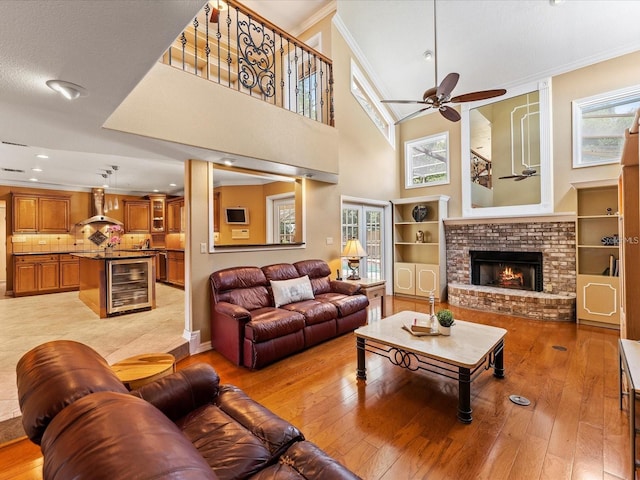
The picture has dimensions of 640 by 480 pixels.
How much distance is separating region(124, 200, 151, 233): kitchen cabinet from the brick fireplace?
7.70m

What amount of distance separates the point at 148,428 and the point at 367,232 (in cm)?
572

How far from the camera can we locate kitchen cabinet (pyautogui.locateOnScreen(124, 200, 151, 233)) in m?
7.98

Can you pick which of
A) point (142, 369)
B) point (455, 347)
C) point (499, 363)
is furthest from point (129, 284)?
point (499, 363)

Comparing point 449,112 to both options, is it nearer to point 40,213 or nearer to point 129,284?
point 129,284

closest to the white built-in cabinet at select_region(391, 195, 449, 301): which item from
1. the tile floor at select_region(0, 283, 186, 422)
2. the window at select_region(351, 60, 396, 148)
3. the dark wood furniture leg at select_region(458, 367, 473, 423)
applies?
the window at select_region(351, 60, 396, 148)

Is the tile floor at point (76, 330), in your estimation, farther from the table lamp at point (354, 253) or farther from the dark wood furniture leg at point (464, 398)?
the dark wood furniture leg at point (464, 398)

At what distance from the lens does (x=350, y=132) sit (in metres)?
5.34

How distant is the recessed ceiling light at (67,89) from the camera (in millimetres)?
1851

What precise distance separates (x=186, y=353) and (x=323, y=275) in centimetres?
224

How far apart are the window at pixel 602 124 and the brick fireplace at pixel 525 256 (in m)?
1.06

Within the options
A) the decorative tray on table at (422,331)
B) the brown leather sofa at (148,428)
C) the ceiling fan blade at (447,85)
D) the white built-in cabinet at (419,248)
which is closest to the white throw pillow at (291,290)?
the decorative tray on table at (422,331)

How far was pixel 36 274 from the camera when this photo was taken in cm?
630

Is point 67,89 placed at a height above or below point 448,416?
above

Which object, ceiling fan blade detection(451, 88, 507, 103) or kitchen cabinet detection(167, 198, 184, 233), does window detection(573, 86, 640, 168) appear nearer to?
ceiling fan blade detection(451, 88, 507, 103)
